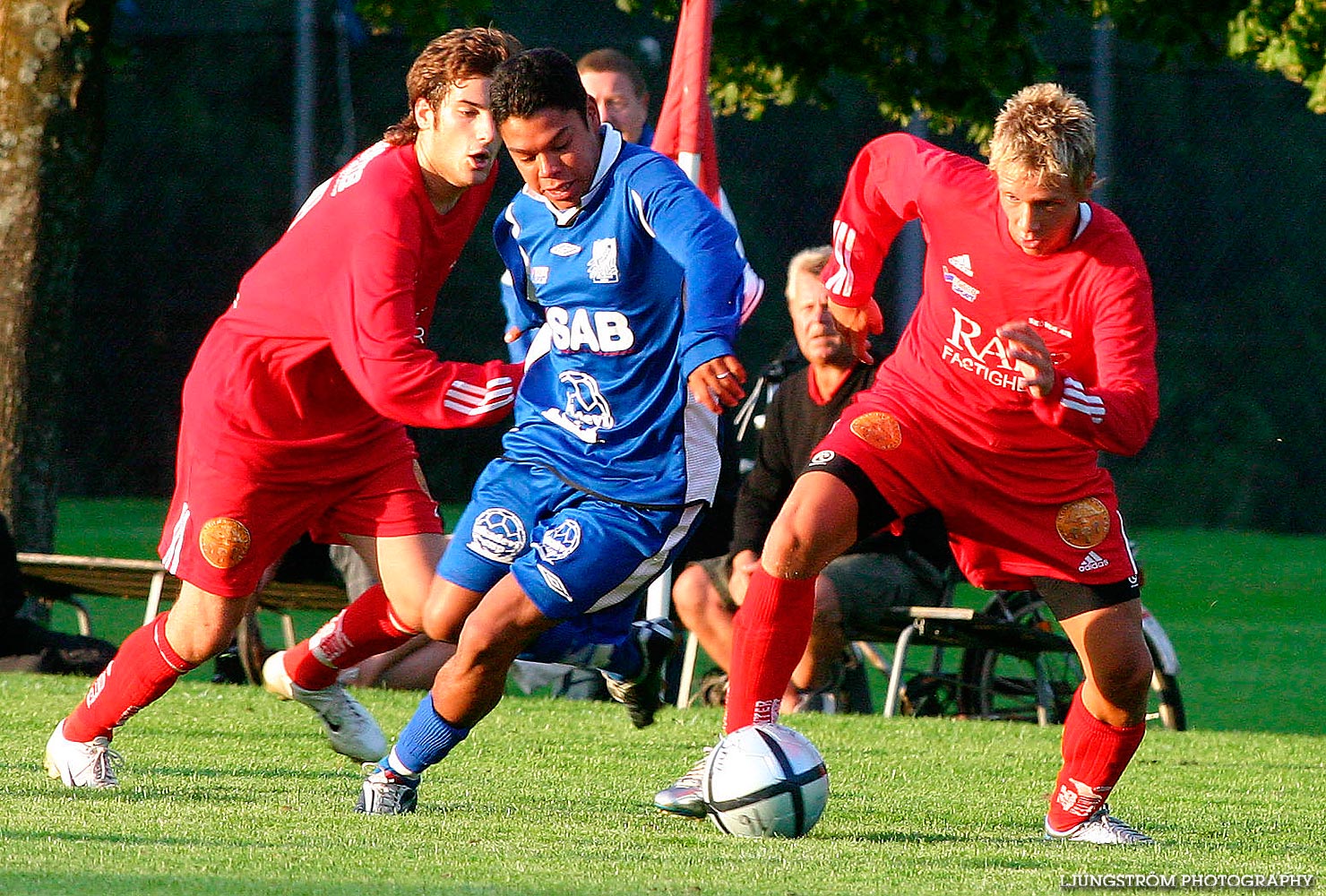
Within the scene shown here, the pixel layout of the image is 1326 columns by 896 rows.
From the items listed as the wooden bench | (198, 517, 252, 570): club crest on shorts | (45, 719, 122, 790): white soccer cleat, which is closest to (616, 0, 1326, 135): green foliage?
the wooden bench

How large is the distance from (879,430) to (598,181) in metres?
0.93

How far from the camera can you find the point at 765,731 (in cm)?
429

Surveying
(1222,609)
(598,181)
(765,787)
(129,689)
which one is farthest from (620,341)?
(1222,609)

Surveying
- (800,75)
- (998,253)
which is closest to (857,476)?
(998,253)

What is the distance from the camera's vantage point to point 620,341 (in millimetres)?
4352

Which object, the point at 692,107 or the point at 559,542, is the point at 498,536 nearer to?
the point at 559,542

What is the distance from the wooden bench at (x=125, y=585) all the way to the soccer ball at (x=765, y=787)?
12.8 feet

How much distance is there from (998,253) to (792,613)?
3.34 ft

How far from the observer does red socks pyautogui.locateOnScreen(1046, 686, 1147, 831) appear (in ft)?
14.5

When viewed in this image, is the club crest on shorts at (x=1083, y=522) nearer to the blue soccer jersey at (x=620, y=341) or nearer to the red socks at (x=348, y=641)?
the blue soccer jersey at (x=620, y=341)

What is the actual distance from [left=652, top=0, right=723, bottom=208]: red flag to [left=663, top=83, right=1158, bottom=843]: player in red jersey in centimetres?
337

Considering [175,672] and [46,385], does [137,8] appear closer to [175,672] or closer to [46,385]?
[46,385]

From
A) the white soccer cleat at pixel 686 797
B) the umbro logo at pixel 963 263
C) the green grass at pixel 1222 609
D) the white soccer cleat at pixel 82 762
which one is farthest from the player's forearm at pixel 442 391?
the green grass at pixel 1222 609

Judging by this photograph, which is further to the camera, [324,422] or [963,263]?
[324,422]
